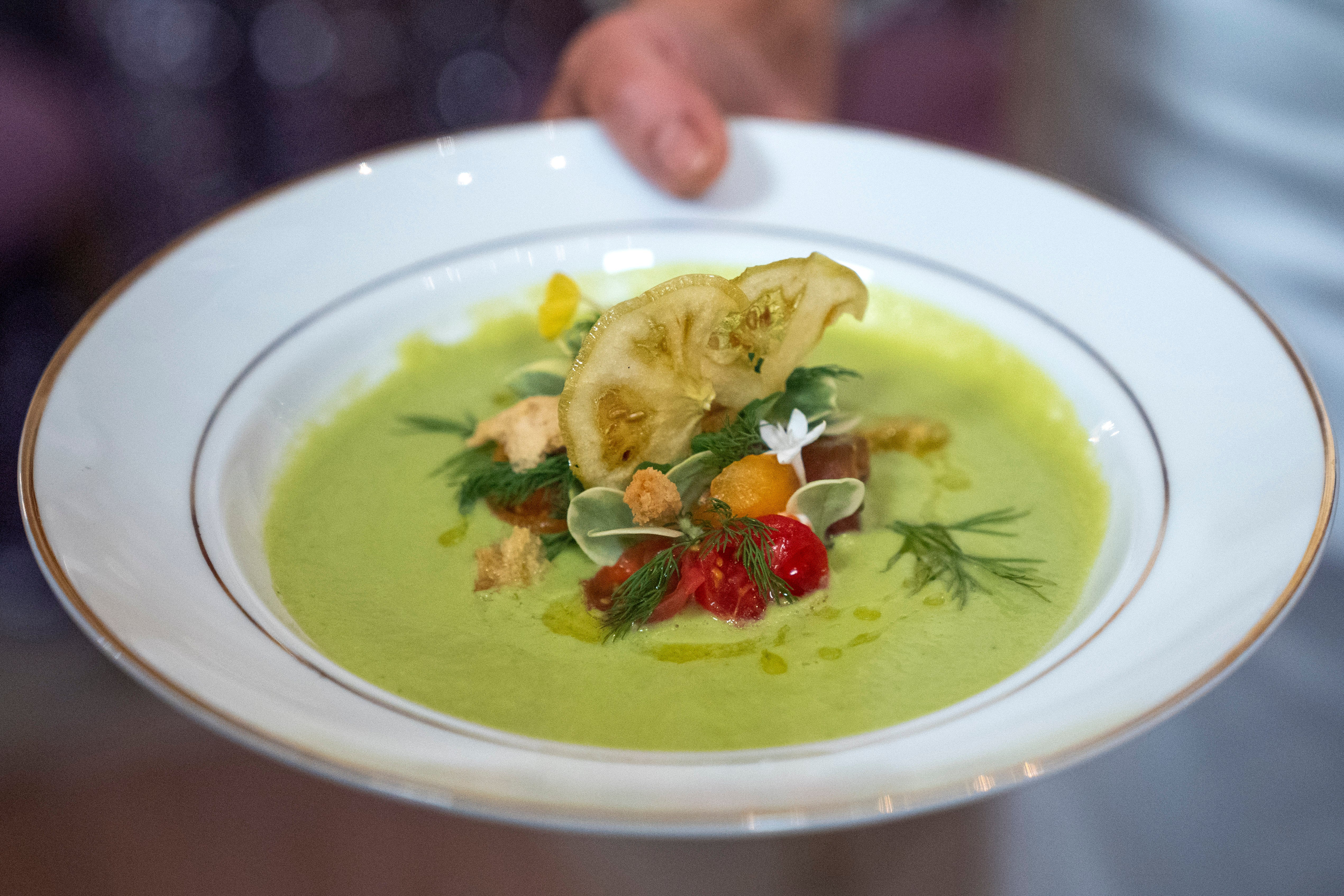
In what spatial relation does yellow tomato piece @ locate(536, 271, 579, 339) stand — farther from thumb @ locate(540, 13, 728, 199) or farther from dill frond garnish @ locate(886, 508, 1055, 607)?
dill frond garnish @ locate(886, 508, 1055, 607)

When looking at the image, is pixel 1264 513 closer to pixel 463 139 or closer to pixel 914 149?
pixel 914 149

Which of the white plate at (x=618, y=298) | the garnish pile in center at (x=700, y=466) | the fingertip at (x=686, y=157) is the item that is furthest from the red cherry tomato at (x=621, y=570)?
the fingertip at (x=686, y=157)

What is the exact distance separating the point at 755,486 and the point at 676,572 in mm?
130

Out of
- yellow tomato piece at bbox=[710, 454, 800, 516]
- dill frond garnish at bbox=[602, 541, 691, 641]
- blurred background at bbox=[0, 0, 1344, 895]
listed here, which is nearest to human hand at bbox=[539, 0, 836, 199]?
yellow tomato piece at bbox=[710, 454, 800, 516]

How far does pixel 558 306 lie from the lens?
4.36ft

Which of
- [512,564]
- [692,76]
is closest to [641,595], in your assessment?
[512,564]

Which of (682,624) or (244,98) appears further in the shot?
(244,98)

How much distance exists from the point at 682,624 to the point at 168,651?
483 millimetres

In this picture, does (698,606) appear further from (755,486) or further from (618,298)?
(618,298)

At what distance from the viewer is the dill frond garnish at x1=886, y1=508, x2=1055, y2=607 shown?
44.9 inches

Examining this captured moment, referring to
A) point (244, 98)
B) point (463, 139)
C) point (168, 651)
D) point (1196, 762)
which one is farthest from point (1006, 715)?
point (244, 98)

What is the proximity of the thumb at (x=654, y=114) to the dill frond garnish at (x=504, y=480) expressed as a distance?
561 mm

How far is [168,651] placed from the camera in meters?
0.85

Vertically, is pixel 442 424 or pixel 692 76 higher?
pixel 692 76
